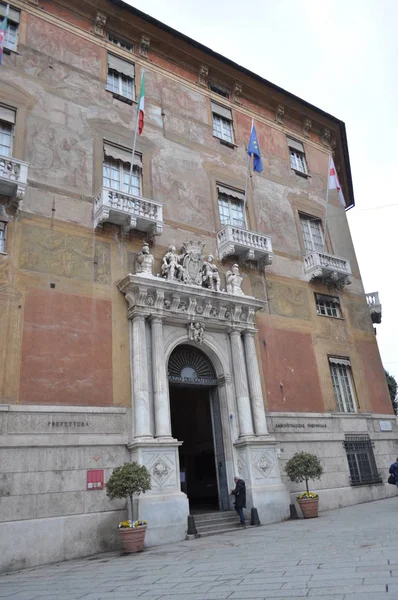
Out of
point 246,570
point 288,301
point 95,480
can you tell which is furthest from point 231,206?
point 246,570

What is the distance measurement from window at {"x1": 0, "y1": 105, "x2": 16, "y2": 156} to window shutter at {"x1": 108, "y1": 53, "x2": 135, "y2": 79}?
516 centimetres

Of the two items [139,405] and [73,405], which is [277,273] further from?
[73,405]

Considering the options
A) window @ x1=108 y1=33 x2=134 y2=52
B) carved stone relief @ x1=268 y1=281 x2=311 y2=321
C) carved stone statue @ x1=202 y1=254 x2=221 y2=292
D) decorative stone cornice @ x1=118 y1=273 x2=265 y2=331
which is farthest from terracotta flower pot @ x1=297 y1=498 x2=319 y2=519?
window @ x1=108 y1=33 x2=134 y2=52

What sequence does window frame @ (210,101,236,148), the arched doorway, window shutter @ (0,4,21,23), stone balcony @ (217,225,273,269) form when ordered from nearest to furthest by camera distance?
the arched doorway < window shutter @ (0,4,21,23) < stone balcony @ (217,225,273,269) < window frame @ (210,101,236,148)

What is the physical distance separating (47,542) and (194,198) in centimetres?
1209

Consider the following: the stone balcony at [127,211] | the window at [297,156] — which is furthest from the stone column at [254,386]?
the window at [297,156]

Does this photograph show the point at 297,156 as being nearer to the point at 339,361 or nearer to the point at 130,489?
the point at 339,361

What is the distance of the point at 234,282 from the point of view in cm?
1681

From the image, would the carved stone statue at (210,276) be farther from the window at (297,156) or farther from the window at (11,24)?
the window at (11,24)

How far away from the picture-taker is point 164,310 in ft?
48.5

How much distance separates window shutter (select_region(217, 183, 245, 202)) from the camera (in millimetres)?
19103

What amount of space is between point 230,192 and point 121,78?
598 cm

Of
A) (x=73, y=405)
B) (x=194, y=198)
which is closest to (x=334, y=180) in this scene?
(x=194, y=198)

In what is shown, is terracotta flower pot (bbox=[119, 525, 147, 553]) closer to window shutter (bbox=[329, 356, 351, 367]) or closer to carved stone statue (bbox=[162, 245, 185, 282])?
carved stone statue (bbox=[162, 245, 185, 282])
